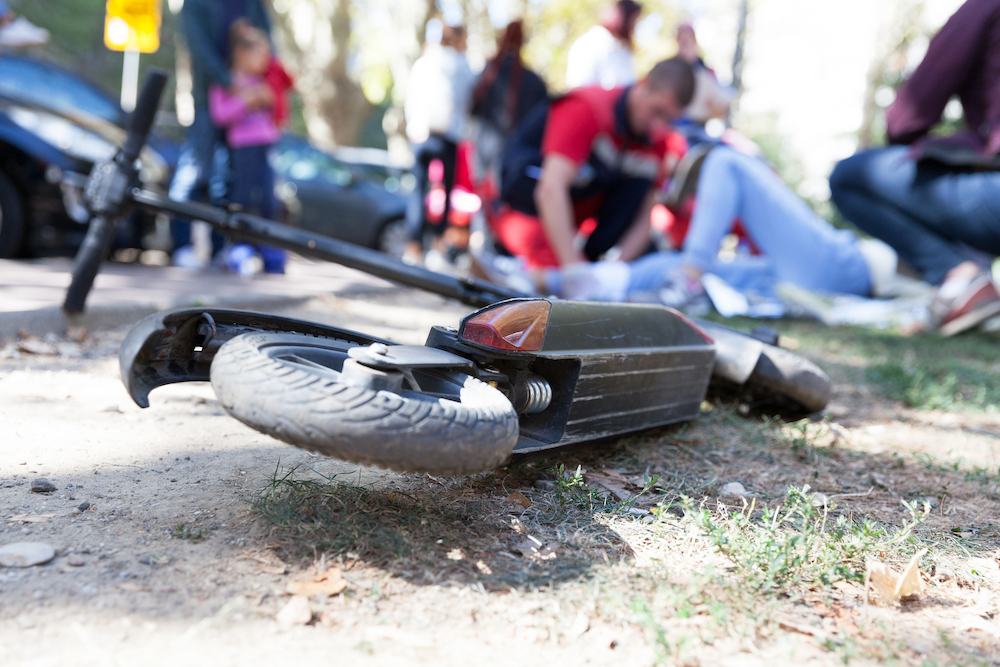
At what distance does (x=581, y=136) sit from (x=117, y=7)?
475 cm

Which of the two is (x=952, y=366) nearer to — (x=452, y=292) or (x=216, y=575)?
(x=452, y=292)

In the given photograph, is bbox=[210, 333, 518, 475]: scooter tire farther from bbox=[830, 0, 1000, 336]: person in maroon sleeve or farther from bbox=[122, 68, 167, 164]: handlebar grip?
bbox=[830, 0, 1000, 336]: person in maroon sleeve

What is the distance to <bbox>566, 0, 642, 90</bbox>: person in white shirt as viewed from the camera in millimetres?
5664

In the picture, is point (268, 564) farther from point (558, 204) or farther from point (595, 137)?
point (595, 137)

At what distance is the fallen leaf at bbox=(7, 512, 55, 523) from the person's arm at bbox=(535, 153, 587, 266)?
334 cm

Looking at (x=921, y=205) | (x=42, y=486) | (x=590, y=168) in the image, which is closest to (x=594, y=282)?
(x=590, y=168)

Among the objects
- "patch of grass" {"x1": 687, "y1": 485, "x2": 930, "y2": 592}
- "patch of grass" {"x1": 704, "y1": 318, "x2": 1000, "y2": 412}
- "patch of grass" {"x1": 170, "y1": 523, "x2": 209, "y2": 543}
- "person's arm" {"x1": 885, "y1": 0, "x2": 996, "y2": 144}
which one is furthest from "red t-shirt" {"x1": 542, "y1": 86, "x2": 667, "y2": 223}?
"patch of grass" {"x1": 170, "y1": 523, "x2": 209, "y2": 543}

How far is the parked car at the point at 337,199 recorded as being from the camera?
958cm

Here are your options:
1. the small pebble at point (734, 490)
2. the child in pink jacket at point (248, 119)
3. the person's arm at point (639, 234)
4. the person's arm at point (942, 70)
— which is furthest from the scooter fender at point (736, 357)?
the child in pink jacket at point (248, 119)

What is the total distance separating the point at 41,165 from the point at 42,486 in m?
3.82

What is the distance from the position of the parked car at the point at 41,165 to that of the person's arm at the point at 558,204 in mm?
2221

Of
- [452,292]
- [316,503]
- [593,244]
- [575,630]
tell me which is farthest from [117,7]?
[575,630]

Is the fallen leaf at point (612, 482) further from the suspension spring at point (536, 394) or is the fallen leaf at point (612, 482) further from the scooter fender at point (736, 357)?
the scooter fender at point (736, 357)

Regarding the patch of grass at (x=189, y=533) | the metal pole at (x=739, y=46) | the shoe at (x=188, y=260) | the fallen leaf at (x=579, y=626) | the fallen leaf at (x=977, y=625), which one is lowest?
the shoe at (x=188, y=260)
